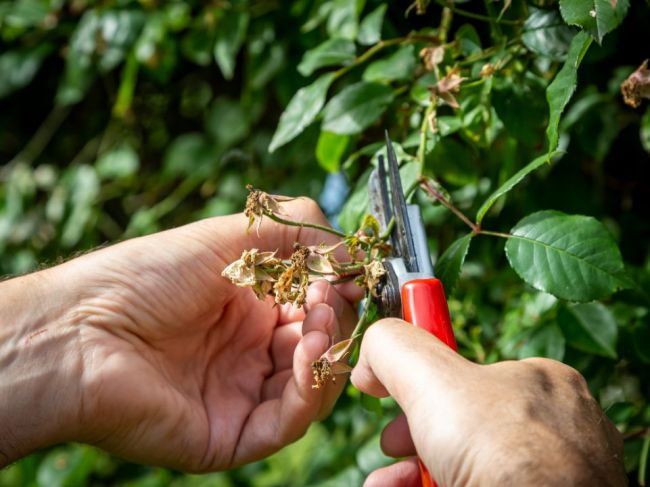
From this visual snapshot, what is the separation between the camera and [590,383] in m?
0.99

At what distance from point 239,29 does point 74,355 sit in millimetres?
636

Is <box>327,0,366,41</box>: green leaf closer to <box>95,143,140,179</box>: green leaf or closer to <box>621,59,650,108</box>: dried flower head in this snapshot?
<box>621,59,650,108</box>: dried flower head

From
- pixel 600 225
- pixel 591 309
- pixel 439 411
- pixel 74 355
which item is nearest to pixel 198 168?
pixel 74 355

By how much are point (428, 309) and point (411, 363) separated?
7 cm

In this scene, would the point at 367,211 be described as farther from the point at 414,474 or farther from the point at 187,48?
the point at 187,48

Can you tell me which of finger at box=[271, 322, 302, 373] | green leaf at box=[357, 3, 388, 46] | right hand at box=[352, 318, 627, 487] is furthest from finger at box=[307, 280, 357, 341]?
green leaf at box=[357, 3, 388, 46]

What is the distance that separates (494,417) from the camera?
55 centimetres

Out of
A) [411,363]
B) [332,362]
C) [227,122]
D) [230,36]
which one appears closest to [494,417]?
[411,363]

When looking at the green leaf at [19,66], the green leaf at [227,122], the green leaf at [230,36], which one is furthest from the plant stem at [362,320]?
the green leaf at [19,66]

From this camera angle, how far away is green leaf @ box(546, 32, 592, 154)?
66cm

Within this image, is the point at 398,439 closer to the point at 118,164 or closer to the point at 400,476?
the point at 400,476

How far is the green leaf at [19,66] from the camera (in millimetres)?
1712

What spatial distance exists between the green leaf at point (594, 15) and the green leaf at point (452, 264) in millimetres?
228

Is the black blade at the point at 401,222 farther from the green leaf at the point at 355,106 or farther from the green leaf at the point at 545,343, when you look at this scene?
the green leaf at the point at 545,343
